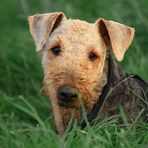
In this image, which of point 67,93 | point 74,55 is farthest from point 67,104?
point 74,55

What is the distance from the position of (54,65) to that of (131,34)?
0.88m

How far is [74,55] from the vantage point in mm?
6273

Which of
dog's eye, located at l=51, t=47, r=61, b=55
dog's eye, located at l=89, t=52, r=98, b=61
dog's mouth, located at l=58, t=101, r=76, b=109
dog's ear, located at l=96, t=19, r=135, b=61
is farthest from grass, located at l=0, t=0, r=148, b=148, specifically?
dog's ear, located at l=96, t=19, r=135, b=61

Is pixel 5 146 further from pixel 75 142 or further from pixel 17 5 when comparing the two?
pixel 17 5

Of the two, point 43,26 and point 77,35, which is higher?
point 43,26

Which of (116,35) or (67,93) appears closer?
(67,93)

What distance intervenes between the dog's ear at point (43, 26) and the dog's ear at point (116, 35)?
0.43 meters

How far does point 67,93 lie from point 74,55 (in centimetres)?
50

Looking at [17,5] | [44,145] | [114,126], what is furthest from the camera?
[17,5]

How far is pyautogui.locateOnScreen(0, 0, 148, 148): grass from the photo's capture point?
220 inches

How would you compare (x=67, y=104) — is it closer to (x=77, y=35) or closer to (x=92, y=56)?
(x=92, y=56)

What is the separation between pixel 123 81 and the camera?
257 inches

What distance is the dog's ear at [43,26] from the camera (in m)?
6.71

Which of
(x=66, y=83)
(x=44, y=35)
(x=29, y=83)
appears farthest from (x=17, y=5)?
(x=66, y=83)
